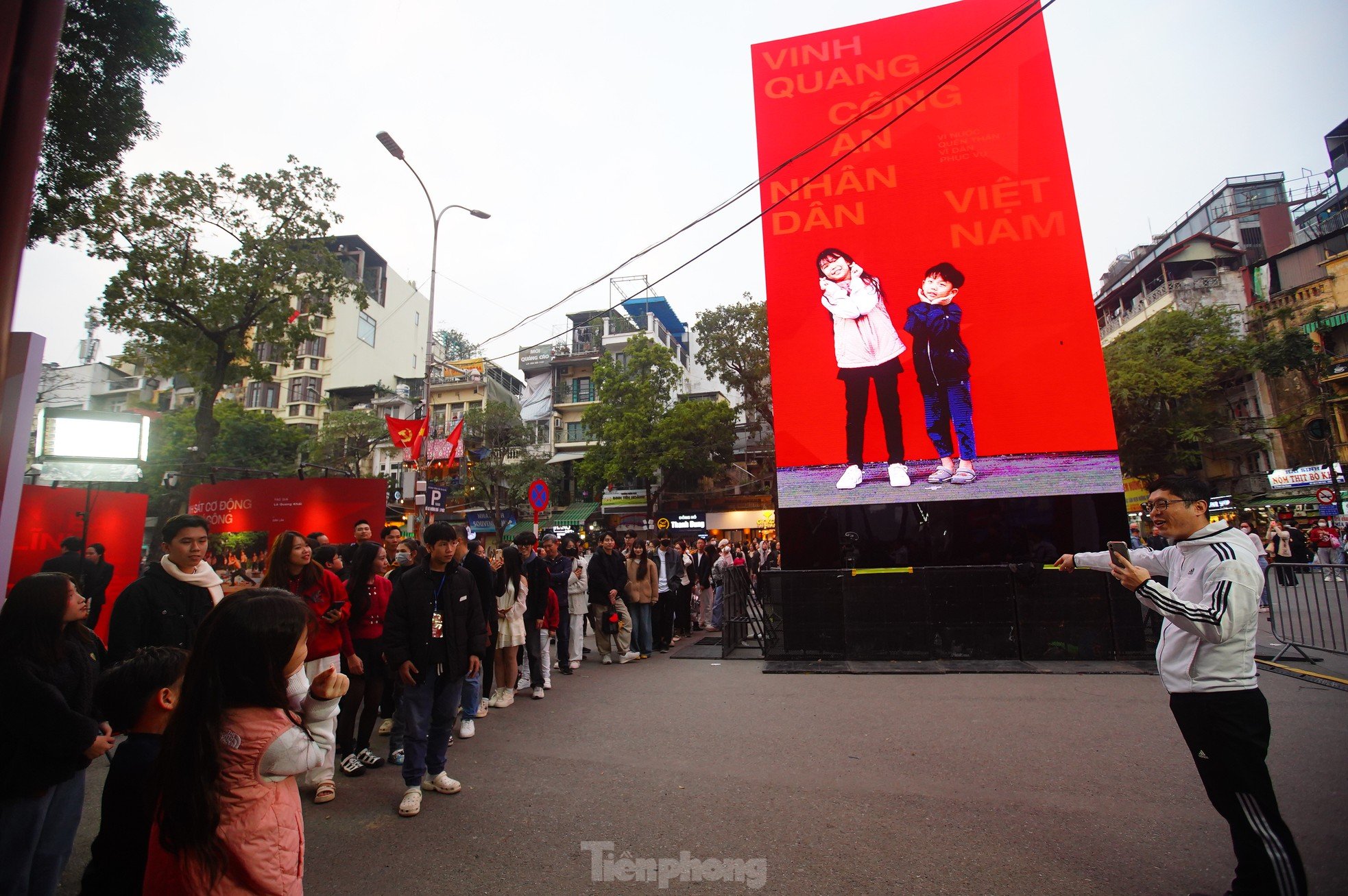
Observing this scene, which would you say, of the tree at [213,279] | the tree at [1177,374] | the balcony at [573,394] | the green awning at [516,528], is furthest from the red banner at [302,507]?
the tree at [1177,374]

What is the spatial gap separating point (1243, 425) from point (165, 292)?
146ft

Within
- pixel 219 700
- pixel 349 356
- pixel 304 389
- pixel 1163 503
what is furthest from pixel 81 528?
pixel 349 356

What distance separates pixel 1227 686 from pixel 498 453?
118 feet

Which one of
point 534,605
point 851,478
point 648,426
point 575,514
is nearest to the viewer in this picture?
point 534,605

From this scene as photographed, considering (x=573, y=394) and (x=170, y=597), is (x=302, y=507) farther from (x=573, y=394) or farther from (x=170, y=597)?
(x=573, y=394)

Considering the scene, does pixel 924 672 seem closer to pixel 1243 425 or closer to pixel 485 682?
pixel 485 682

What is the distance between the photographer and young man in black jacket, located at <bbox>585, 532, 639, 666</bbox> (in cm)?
964

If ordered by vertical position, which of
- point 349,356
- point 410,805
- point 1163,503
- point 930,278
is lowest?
point 410,805

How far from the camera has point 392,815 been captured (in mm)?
4199

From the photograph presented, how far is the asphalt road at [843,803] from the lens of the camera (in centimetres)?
331

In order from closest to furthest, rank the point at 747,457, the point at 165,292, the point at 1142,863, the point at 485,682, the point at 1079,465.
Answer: the point at 1142,863
the point at 485,682
the point at 1079,465
the point at 165,292
the point at 747,457

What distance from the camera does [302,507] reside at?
55.0ft

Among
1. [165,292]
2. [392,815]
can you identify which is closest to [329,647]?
[392,815]

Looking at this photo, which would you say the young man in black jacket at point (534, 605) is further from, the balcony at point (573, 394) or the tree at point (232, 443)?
the balcony at point (573, 394)
